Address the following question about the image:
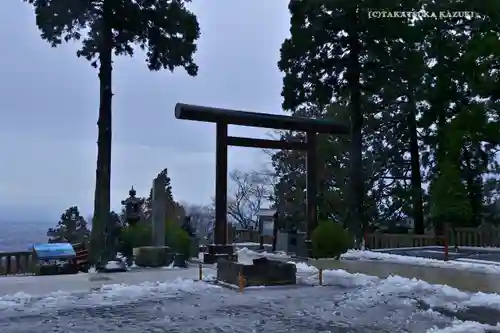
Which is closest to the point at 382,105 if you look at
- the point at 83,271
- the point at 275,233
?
the point at 275,233

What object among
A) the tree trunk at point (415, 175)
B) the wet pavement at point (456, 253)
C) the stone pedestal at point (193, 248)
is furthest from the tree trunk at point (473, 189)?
the stone pedestal at point (193, 248)

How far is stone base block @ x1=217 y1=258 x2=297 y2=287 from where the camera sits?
419 inches

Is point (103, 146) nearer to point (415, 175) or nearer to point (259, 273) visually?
point (259, 273)

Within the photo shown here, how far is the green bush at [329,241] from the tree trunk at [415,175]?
9.05 metres

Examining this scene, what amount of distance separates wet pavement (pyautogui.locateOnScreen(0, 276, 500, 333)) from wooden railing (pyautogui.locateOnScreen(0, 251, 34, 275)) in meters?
5.02

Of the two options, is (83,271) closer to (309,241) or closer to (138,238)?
(138,238)

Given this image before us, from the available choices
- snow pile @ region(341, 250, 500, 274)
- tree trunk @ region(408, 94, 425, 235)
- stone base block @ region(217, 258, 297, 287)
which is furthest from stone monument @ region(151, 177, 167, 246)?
tree trunk @ region(408, 94, 425, 235)

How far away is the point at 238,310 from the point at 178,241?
278 inches

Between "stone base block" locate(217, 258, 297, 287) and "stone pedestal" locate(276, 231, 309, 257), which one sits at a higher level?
"stone pedestal" locate(276, 231, 309, 257)

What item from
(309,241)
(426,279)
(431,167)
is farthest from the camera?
(431,167)

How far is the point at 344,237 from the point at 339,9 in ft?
26.4

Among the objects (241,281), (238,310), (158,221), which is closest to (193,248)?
(158,221)

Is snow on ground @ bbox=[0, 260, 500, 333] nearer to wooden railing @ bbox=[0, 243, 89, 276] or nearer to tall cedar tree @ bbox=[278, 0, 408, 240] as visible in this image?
wooden railing @ bbox=[0, 243, 89, 276]

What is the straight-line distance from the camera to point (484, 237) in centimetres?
1941
